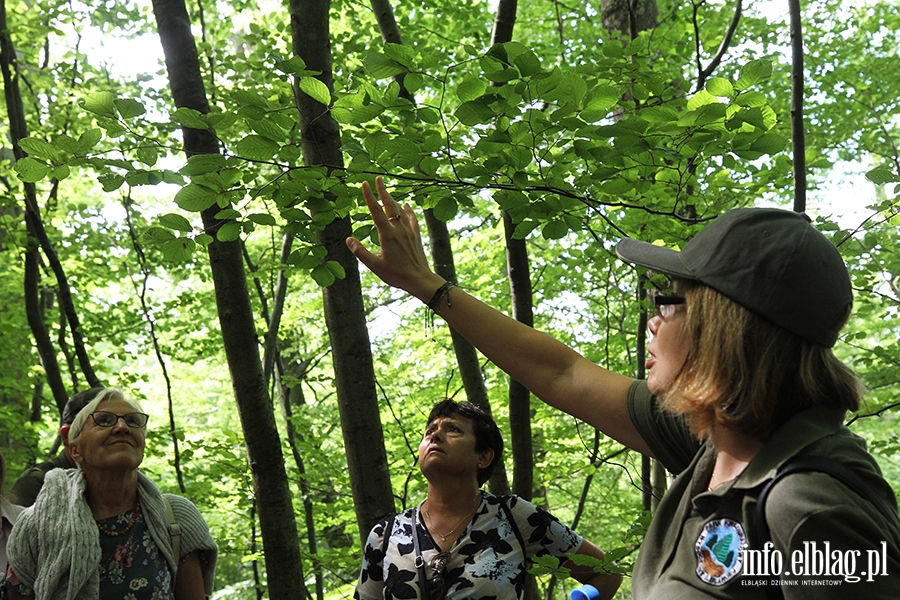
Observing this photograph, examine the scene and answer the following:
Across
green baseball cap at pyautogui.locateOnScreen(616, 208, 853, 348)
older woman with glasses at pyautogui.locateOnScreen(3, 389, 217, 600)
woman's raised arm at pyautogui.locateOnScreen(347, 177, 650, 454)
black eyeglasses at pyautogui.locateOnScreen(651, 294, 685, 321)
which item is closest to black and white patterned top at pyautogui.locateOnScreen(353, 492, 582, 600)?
older woman with glasses at pyautogui.locateOnScreen(3, 389, 217, 600)

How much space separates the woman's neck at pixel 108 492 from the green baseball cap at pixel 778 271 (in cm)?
266

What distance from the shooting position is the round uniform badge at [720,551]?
1.22 metres

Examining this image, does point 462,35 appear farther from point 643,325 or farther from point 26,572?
point 26,572

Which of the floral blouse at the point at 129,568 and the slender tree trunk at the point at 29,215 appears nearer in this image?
the floral blouse at the point at 129,568

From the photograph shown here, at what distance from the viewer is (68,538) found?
2961 mm

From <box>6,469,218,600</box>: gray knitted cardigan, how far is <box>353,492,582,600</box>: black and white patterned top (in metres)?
0.81

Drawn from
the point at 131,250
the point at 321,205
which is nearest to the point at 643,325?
the point at 321,205

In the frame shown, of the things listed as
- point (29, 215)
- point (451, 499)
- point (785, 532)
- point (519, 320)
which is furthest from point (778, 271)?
point (29, 215)

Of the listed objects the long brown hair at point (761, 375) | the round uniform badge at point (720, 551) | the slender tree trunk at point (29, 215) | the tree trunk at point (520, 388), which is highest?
the slender tree trunk at point (29, 215)

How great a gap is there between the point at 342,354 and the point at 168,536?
1081 millimetres

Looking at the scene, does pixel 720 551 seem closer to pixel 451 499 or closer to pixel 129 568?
pixel 451 499

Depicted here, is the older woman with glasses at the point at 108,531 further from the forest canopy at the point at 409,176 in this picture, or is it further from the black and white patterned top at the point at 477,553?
the black and white patterned top at the point at 477,553

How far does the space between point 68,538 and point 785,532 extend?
278cm

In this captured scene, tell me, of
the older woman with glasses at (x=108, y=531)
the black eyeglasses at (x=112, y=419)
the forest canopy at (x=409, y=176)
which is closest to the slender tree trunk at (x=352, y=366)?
the forest canopy at (x=409, y=176)
